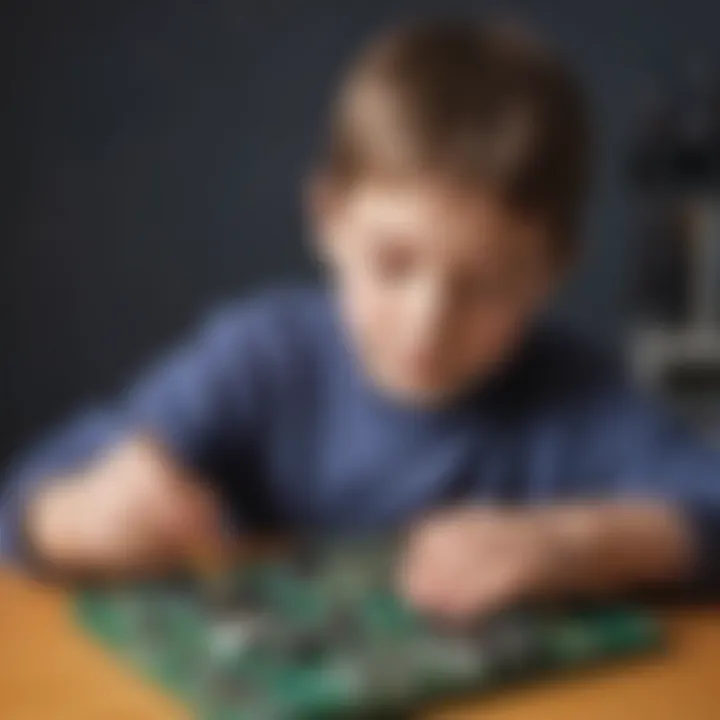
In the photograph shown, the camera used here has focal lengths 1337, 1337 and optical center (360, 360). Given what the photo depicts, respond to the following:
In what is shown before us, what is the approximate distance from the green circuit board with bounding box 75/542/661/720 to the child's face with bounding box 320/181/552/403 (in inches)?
4.8

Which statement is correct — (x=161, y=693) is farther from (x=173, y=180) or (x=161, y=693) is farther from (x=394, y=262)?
(x=173, y=180)

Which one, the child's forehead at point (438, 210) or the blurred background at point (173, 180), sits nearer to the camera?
the child's forehead at point (438, 210)

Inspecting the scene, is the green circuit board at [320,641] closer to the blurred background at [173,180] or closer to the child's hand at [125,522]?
the child's hand at [125,522]

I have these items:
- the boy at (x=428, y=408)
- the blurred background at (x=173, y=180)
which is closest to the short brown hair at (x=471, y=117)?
the boy at (x=428, y=408)

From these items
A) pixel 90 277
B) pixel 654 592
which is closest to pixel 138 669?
pixel 654 592

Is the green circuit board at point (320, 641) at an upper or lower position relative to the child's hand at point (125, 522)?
lower

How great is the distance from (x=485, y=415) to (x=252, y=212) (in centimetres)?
62

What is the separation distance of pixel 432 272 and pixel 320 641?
8.1 inches

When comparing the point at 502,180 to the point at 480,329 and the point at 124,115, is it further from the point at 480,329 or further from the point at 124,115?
the point at 124,115

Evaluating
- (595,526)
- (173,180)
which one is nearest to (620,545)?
(595,526)

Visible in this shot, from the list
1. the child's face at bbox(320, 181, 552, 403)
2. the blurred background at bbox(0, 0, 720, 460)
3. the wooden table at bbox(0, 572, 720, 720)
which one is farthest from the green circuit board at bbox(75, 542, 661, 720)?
the blurred background at bbox(0, 0, 720, 460)

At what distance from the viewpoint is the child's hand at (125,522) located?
507 mm

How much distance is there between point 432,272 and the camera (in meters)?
0.58

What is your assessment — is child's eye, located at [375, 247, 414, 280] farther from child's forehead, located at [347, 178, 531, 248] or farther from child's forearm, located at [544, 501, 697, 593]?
child's forearm, located at [544, 501, 697, 593]
